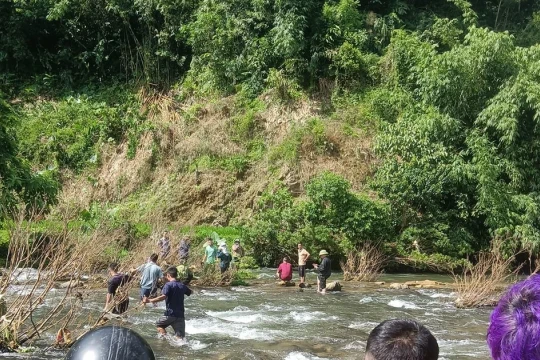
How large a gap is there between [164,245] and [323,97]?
47.2 ft

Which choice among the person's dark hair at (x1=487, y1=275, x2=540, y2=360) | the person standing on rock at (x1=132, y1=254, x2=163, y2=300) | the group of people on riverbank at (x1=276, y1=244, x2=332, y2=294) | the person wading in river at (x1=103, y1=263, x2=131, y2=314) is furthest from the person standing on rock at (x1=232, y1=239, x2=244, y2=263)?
the person's dark hair at (x1=487, y1=275, x2=540, y2=360)

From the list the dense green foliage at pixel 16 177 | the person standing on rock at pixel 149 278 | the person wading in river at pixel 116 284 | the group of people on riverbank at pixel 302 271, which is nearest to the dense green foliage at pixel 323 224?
the group of people on riverbank at pixel 302 271

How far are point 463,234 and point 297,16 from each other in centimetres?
1200

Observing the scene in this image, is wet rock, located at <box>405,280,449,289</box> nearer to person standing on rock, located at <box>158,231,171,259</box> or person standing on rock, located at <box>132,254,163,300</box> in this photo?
person standing on rock, located at <box>158,231,171,259</box>

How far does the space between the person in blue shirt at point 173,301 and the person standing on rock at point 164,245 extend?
5901 mm

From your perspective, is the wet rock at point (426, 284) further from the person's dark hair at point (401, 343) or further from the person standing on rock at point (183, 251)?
the person's dark hair at point (401, 343)

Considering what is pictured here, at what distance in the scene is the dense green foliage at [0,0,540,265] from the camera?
73.8 ft

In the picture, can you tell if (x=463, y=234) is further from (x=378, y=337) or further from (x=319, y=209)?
(x=378, y=337)

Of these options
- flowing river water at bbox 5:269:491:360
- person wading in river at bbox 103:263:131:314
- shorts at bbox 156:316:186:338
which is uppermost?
person wading in river at bbox 103:263:131:314

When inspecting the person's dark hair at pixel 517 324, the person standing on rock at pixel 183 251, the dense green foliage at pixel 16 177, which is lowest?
the person standing on rock at pixel 183 251

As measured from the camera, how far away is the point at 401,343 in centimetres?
253

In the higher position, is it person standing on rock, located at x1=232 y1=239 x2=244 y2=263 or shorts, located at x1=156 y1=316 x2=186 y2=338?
person standing on rock, located at x1=232 y1=239 x2=244 y2=263

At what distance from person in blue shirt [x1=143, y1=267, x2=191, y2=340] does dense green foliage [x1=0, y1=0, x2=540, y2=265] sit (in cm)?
770

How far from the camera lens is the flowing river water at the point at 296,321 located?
1145 cm
